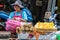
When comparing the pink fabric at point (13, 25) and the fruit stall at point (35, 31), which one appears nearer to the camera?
the fruit stall at point (35, 31)

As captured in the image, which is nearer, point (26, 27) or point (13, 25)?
point (26, 27)

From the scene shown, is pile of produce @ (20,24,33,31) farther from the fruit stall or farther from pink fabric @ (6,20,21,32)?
pink fabric @ (6,20,21,32)

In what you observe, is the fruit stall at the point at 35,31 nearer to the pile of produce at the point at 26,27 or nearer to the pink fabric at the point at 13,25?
the pile of produce at the point at 26,27

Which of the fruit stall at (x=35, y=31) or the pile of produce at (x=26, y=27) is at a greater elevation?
the pile of produce at (x=26, y=27)

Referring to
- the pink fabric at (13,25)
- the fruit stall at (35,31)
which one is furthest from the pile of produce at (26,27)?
the pink fabric at (13,25)

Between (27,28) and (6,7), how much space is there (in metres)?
2.80

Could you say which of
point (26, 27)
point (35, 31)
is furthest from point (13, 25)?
point (35, 31)

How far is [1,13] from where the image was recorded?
6395mm

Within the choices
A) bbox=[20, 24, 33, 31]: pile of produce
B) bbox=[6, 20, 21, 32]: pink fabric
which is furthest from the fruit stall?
bbox=[6, 20, 21, 32]: pink fabric

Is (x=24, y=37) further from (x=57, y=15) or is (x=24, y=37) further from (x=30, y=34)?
(x=57, y=15)

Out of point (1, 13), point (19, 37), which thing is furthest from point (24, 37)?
point (1, 13)

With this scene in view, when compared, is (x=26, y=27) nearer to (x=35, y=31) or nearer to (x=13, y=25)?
(x=35, y=31)

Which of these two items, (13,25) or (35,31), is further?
(13,25)

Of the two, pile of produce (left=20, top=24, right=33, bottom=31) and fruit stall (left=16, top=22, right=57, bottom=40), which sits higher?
pile of produce (left=20, top=24, right=33, bottom=31)
